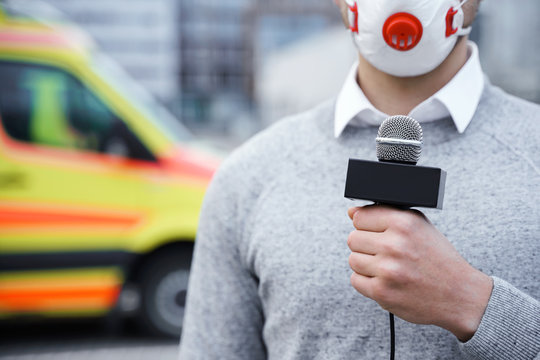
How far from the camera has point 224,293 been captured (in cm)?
130

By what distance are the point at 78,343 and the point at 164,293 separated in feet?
2.44

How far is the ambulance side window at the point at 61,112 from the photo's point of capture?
4.69 meters

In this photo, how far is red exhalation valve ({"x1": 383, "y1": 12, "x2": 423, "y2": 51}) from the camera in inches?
45.7

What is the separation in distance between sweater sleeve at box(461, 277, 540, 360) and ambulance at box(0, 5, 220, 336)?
387cm

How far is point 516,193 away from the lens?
3.57 ft

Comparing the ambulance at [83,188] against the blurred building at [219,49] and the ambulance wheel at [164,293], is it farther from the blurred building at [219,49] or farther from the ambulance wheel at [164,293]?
the blurred building at [219,49]

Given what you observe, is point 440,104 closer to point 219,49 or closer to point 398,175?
point 398,175

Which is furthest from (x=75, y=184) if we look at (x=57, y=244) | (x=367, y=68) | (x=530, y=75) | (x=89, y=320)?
(x=530, y=75)

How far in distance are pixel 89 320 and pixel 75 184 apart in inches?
51.7

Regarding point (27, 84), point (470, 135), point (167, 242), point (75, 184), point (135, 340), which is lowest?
point (135, 340)

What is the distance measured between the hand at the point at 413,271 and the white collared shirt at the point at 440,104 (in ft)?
1.13

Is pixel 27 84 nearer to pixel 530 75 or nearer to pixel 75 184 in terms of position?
pixel 75 184

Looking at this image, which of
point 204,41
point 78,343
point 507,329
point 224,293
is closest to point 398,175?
point 507,329

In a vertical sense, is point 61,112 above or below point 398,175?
below
